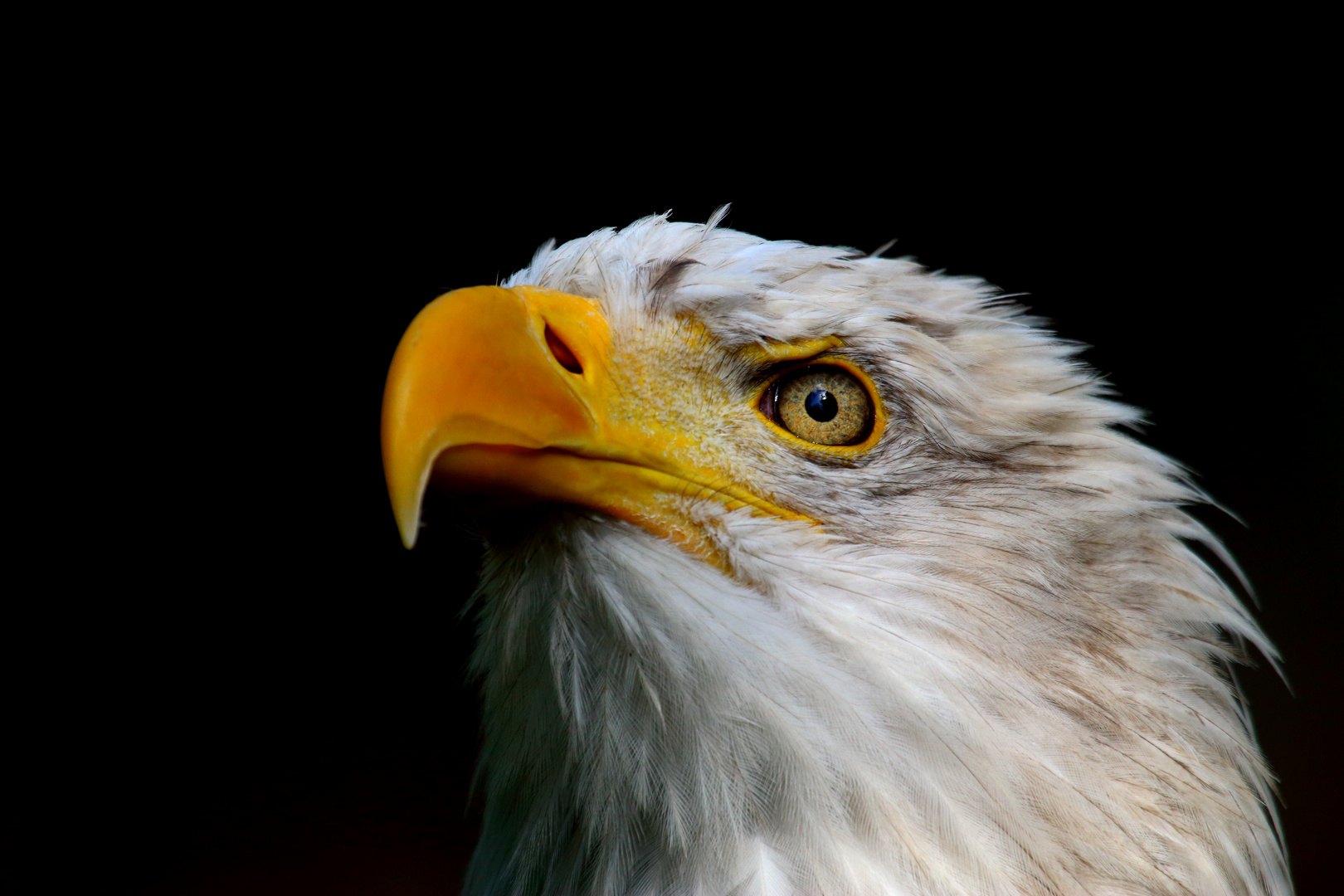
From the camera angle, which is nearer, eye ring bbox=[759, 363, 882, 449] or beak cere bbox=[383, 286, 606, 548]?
beak cere bbox=[383, 286, 606, 548]

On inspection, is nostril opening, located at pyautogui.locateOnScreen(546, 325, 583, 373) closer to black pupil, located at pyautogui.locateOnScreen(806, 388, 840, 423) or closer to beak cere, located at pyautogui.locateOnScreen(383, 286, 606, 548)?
beak cere, located at pyautogui.locateOnScreen(383, 286, 606, 548)

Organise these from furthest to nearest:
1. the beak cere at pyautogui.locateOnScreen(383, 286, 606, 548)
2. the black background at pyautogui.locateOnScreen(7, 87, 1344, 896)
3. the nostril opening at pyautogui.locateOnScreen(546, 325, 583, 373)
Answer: the black background at pyautogui.locateOnScreen(7, 87, 1344, 896) < the nostril opening at pyautogui.locateOnScreen(546, 325, 583, 373) < the beak cere at pyautogui.locateOnScreen(383, 286, 606, 548)

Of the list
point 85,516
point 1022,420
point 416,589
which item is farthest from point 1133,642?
point 85,516

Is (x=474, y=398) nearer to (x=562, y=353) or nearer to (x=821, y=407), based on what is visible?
(x=562, y=353)

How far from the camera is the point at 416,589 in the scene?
350cm

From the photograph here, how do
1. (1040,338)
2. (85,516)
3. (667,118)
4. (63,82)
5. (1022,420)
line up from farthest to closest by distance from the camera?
(85,516) → (667,118) → (63,82) → (1040,338) → (1022,420)

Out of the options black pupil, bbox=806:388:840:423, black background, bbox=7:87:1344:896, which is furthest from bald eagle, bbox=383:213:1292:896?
black background, bbox=7:87:1344:896

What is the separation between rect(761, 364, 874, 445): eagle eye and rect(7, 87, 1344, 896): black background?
69.4 inches

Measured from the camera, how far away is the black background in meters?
2.94

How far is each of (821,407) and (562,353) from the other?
0.32 meters

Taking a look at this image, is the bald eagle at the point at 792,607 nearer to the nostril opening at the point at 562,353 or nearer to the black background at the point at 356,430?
the nostril opening at the point at 562,353

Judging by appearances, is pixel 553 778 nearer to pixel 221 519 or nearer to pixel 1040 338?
pixel 1040 338

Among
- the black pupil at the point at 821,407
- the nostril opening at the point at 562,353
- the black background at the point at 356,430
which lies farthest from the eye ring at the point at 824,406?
the black background at the point at 356,430

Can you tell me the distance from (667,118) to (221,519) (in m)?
2.04
